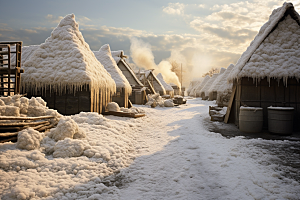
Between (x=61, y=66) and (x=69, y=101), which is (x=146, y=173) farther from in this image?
(x=61, y=66)

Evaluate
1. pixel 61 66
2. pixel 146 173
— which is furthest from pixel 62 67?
pixel 146 173

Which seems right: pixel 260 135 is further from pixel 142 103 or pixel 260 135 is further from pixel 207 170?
pixel 142 103

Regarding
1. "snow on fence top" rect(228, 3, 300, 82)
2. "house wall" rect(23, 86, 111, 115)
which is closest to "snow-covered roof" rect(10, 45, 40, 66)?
"house wall" rect(23, 86, 111, 115)

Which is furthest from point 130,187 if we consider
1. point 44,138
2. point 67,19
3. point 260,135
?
point 67,19

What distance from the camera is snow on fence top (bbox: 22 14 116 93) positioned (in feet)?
28.0

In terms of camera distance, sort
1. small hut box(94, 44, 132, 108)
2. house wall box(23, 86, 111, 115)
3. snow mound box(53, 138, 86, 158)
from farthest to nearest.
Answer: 1. small hut box(94, 44, 132, 108)
2. house wall box(23, 86, 111, 115)
3. snow mound box(53, 138, 86, 158)

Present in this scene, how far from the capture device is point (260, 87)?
8.64m

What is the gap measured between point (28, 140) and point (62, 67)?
219 inches

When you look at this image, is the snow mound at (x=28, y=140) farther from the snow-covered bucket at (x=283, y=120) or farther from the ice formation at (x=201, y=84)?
the ice formation at (x=201, y=84)

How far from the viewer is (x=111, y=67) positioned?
14.8m

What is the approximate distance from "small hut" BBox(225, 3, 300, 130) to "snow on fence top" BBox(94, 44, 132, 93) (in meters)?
8.05

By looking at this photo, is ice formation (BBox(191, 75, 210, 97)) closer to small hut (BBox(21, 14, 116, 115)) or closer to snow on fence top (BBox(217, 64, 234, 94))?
snow on fence top (BBox(217, 64, 234, 94))

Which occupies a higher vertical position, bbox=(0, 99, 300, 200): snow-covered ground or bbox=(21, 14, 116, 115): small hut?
bbox=(21, 14, 116, 115): small hut

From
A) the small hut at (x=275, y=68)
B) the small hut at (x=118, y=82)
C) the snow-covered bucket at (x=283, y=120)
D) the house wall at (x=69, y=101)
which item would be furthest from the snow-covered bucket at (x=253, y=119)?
the small hut at (x=118, y=82)
